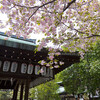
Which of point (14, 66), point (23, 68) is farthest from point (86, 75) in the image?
point (14, 66)

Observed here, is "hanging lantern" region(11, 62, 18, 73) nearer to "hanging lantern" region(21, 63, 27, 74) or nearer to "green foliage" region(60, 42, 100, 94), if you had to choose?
"hanging lantern" region(21, 63, 27, 74)

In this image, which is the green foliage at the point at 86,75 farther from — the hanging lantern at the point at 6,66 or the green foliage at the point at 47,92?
the hanging lantern at the point at 6,66

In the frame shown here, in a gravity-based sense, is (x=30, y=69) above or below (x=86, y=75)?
below

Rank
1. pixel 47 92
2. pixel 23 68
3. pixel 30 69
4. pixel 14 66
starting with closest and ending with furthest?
pixel 14 66 → pixel 23 68 → pixel 30 69 → pixel 47 92

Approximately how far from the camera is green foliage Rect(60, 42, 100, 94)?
12539 millimetres

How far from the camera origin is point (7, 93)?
1230 inches

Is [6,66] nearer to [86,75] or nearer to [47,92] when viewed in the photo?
[86,75]

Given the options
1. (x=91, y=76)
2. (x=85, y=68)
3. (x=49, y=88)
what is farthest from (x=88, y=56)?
(x=49, y=88)

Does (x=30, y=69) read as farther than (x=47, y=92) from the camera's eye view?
No

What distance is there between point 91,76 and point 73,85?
3669mm

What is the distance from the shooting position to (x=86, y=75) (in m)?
13.8

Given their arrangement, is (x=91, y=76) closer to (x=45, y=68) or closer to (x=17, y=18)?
(x=45, y=68)

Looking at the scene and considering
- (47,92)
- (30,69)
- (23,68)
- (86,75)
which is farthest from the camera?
(47,92)

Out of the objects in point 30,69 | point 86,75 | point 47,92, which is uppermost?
point 86,75
